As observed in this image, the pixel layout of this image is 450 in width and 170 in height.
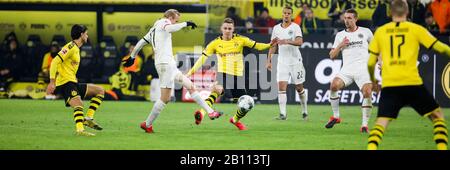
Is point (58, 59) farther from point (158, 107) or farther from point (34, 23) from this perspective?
point (34, 23)

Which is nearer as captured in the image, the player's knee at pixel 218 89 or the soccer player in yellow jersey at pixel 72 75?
the soccer player in yellow jersey at pixel 72 75

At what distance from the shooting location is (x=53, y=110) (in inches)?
968

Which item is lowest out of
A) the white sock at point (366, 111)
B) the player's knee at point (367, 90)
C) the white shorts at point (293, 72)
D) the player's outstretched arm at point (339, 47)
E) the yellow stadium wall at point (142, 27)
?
the white sock at point (366, 111)

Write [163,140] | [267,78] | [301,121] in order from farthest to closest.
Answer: [267,78] → [301,121] → [163,140]

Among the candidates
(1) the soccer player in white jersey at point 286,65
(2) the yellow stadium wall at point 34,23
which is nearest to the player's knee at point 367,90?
(1) the soccer player in white jersey at point 286,65

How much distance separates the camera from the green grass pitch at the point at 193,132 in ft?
52.0

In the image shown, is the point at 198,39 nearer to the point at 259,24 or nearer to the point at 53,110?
the point at 259,24

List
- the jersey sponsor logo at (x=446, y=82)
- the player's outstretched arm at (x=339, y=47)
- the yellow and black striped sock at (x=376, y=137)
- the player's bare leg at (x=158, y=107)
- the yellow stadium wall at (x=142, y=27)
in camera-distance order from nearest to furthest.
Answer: the yellow and black striped sock at (x=376, y=137) → the player's bare leg at (x=158, y=107) → the player's outstretched arm at (x=339, y=47) → the jersey sponsor logo at (x=446, y=82) → the yellow stadium wall at (x=142, y=27)

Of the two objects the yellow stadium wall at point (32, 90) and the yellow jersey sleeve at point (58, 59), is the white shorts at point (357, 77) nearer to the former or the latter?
the yellow jersey sleeve at point (58, 59)

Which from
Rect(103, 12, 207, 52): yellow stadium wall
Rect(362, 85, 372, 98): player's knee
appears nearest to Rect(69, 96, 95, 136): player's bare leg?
Rect(362, 85, 372, 98): player's knee

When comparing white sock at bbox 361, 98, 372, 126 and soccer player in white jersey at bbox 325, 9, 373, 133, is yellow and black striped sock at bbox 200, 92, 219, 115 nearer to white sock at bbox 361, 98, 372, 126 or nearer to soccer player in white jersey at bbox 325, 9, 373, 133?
soccer player in white jersey at bbox 325, 9, 373, 133
